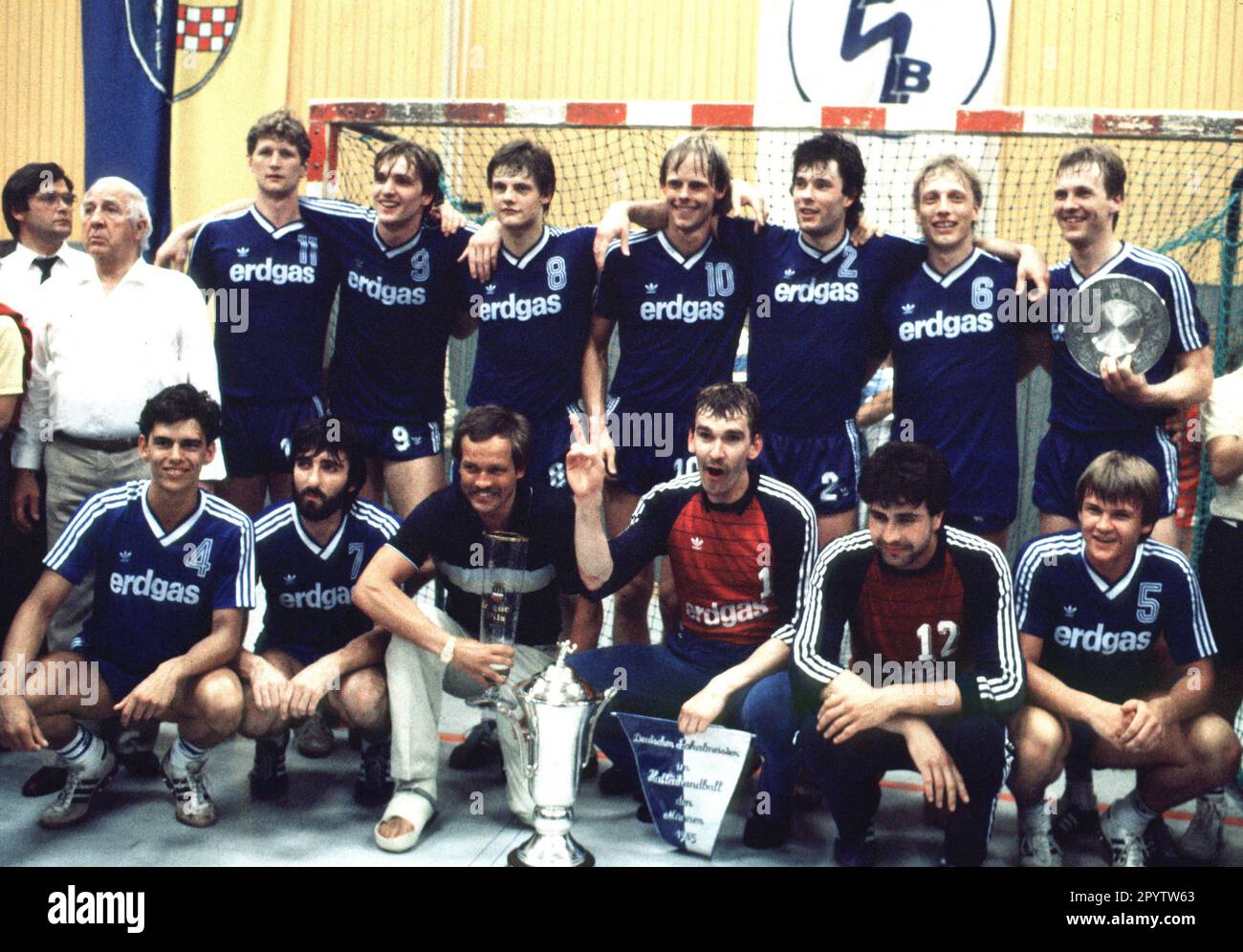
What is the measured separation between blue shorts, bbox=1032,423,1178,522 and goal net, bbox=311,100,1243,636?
1289 millimetres

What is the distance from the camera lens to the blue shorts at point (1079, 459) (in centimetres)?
379

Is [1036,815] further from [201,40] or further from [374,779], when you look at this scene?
[201,40]

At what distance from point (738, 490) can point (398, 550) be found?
1012mm

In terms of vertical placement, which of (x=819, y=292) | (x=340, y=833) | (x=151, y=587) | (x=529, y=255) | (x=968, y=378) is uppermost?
(x=529, y=255)

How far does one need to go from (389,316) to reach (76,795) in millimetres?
1794

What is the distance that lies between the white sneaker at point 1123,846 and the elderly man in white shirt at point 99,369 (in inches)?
119

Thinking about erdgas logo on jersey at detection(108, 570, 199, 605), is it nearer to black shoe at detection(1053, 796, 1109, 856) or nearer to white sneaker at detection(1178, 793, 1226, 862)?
black shoe at detection(1053, 796, 1109, 856)

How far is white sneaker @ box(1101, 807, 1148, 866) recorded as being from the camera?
3.40 m

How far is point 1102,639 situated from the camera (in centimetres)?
349

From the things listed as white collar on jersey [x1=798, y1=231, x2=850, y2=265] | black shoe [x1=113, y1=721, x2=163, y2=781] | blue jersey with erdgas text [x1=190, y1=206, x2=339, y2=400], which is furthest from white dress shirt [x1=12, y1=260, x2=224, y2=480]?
white collar on jersey [x1=798, y1=231, x2=850, y2=265]

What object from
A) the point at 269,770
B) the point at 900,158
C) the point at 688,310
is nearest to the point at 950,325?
the point at 688,310

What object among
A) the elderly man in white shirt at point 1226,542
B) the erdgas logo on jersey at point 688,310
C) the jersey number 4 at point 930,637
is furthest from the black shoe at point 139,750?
the elderly man in white shirt at point 1226,542

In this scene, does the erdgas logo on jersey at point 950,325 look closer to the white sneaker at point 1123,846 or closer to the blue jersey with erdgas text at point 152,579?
the white sneaker at point 1123,846
